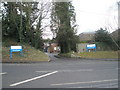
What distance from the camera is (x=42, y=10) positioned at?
20.5m

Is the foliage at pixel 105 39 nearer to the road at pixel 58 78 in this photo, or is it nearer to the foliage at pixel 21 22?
the foliage at pixel 21 22

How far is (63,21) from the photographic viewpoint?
24594 millimetres

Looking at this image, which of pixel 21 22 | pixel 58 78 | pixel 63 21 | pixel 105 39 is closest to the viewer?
pixel 58 78

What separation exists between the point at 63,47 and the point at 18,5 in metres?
14.0

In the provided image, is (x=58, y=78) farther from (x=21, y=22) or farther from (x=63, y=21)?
(x=63, y=21)

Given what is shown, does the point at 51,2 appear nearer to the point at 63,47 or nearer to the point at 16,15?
the point at 16,15

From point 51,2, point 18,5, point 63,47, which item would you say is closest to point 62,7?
point 51,2

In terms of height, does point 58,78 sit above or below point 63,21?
below

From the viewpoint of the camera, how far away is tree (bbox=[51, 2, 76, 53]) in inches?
866

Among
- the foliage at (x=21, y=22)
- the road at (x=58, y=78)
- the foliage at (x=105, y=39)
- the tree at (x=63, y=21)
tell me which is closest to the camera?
the road at (x=58, y=78)

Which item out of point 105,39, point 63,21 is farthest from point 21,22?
point 105,39

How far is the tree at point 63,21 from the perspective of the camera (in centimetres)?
2198

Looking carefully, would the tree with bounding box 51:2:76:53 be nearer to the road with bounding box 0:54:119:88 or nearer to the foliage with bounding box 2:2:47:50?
the foliage with bounding box 2:2:47:50

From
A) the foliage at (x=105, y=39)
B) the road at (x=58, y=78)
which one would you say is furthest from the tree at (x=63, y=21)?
the road at (x=58, y=78)
